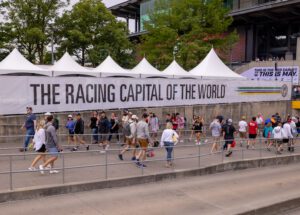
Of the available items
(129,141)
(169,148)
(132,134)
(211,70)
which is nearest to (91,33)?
(211,70)

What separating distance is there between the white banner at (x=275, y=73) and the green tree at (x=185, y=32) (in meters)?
4.03

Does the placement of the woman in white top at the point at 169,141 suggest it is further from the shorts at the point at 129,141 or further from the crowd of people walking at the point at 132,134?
the shorts at the point at 129,141

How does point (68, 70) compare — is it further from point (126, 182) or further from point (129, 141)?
point (126, 182)

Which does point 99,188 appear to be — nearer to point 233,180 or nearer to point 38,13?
point 233,180

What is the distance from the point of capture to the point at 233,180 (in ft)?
40.2

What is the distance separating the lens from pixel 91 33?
125ft

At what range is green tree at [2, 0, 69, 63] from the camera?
33.9 m

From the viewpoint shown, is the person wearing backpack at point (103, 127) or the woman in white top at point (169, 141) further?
the person wearing backpack at point (103, 127)

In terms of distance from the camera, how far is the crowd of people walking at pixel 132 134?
10844 mm

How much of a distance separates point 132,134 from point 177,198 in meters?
3.50

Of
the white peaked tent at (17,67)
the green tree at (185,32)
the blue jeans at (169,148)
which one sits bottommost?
the blue jeans at (169,148)

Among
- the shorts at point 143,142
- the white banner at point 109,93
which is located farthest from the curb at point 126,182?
the white banner at point 109,93

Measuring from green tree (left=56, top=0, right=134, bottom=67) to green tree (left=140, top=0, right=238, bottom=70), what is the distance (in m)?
4.71

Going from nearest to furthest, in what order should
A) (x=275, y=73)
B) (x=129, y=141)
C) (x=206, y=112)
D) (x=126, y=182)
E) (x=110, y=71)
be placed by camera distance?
(x=126, y=182)
(x=129, y=141)
(x=110, y=71)
(x=206, y=112)
(x=275, y=73)
